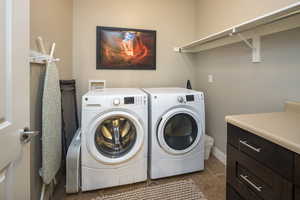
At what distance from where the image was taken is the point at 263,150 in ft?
2.85

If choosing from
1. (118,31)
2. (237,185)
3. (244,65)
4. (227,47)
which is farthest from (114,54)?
(237,185)

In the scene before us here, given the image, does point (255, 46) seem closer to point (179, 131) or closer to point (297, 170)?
point (179, 131)

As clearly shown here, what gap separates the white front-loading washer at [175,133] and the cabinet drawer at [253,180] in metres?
0.76

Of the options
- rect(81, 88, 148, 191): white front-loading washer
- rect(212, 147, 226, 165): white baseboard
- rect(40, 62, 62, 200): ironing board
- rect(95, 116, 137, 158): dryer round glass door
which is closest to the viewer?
rect(40, 62, 62, 200): ironing board

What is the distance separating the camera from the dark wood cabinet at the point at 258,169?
739mm

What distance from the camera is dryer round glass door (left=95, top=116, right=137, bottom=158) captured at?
67.6 inches

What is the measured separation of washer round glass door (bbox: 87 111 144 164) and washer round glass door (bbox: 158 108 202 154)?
26cm

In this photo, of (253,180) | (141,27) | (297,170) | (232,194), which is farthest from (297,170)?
(141,27)

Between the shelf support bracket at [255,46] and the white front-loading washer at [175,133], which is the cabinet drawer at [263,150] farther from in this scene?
the shelf support bracket at [255,46]

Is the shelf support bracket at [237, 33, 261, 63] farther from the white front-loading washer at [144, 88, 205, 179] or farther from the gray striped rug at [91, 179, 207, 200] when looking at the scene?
the gray striped rug at [91, 179, 207, 200]

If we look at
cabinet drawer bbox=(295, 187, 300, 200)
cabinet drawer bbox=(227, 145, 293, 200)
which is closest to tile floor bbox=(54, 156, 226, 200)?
cabinet drawer bbox=(227, 145, 293, 200)

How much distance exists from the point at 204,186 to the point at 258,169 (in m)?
1.03

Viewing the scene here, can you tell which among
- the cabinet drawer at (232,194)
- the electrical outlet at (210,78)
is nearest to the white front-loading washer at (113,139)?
the cabinet drawer at (232,194)

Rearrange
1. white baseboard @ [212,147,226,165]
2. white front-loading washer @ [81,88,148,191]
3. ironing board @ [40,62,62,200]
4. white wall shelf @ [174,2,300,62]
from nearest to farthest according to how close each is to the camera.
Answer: white wall shelf @ [174,2,300,62]
ironing board @ [40,62,62,200]
white front-loading washer @ [81,88,148,191]
white baseboard @ [212,147,226,165]
